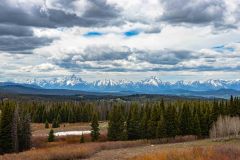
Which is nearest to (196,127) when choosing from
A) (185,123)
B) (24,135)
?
(185,123)

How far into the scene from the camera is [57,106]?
176000mm

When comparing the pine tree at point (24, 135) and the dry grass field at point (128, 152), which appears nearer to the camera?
the dry grass field at point (128, 152)

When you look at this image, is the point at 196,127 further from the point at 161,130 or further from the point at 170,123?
the point at 161,130

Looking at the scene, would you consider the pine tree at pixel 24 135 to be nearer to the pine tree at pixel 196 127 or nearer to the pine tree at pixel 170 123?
the pine tree at pixel 170 123

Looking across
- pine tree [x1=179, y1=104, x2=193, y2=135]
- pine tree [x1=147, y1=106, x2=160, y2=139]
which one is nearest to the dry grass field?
pine tree [x1=179, y1=104, x2=193, y2=135]

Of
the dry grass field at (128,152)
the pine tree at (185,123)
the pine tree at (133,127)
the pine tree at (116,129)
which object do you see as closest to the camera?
the dry grass field at (128,152)

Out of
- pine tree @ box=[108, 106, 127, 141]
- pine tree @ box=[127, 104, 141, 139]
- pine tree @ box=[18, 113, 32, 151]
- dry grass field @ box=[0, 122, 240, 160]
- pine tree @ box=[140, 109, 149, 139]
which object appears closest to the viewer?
dry grass field @ box=[0, 122, 240, 160]

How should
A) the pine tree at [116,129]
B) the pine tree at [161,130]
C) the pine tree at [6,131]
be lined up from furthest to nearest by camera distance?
the pine tree at [116,129] < the pine tree at [161,130] < the pine tree at [6,131]

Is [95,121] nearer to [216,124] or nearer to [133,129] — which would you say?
[133,129]

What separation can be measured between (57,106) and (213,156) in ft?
497

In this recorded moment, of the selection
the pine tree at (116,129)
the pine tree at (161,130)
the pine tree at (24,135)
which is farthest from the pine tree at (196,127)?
the pine tree at (24,135)

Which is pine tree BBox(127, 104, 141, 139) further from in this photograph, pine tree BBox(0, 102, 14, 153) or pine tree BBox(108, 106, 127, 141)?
pine tree BBox(0, 102, 14, 153)

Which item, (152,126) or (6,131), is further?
(152,126)

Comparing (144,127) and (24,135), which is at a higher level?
(144,127)
